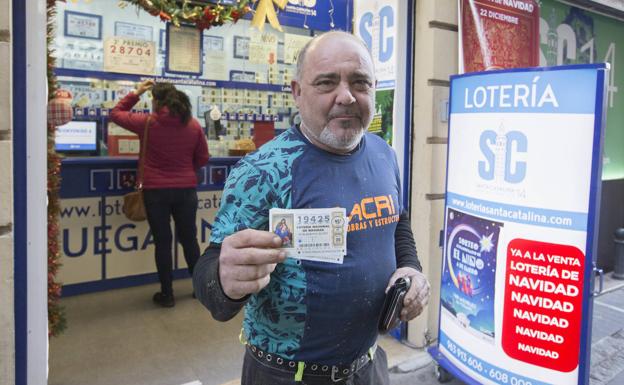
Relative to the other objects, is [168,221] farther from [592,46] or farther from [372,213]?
[592,46]

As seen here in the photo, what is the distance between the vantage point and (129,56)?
628cm

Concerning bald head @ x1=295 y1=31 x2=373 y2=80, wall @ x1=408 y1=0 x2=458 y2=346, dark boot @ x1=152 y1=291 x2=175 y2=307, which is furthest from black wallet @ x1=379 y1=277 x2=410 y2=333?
dark boot @ x1=152 y1=291 x2=175 y2=307

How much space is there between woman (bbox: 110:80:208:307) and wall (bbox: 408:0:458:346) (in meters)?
2.01

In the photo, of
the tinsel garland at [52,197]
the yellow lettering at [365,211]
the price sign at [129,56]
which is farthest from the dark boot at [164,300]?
the yellow lettering at [365,211]

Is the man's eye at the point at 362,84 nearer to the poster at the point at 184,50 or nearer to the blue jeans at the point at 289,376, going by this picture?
the blue jeans at the point at 289,376

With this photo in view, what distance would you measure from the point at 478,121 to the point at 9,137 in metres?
2.38

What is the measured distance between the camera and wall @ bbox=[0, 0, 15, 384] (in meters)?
2.20

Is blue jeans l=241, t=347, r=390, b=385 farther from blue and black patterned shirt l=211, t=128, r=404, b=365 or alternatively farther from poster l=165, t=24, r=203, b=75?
poster l=165, t=24, r=203, b=75

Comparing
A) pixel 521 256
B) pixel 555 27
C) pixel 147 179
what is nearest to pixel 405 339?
pixel 521 256

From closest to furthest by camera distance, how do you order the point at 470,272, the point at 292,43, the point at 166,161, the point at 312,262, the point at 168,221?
the point at 312,262 < the point at 470,272 < the point at 166,161 < the point at 168,221 < the point at 292,43

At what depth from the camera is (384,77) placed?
395 centimetres

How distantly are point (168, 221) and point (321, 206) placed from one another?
10.8 ft

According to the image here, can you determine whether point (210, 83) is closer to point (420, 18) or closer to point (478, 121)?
point (420, 18)

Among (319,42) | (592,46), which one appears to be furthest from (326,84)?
(592,46)
